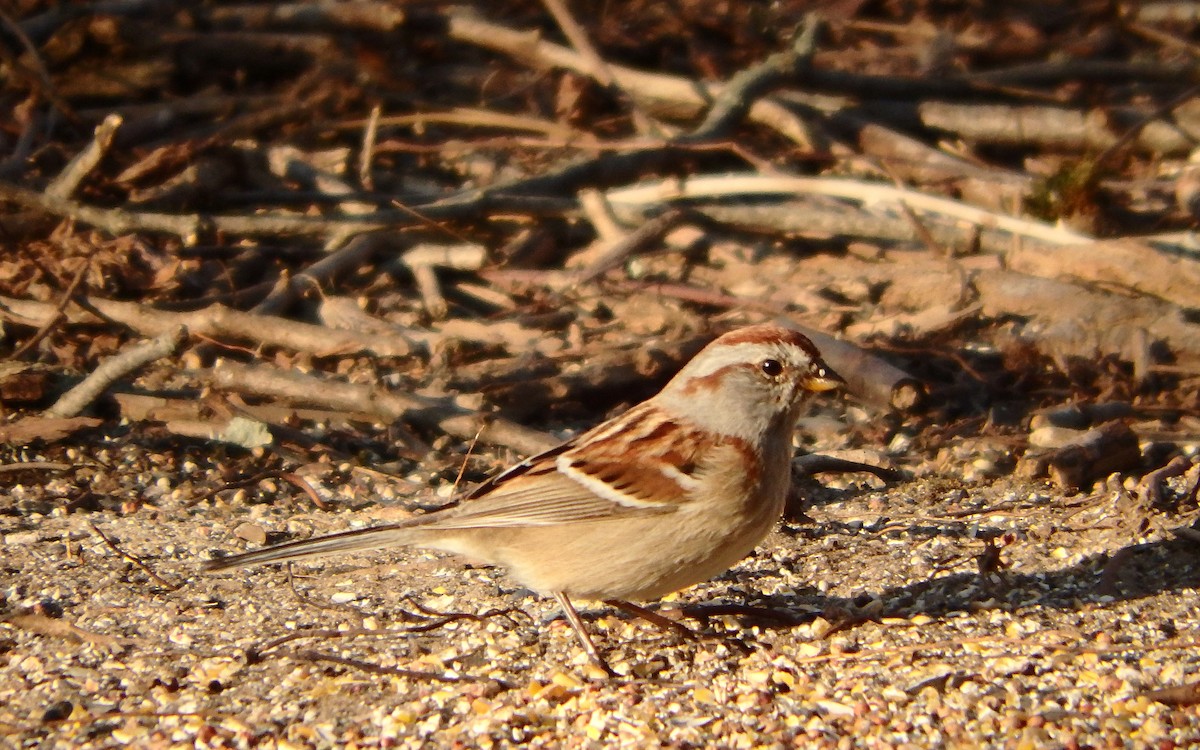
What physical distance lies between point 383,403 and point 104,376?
0.93 m

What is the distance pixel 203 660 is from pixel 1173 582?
2616mm

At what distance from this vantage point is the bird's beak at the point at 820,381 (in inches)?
165

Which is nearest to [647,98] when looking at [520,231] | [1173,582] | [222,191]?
[520,231]

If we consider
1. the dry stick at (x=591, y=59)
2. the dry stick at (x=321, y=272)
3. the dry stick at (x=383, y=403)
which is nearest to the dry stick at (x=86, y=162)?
the dry stick at (x=321, y=272)

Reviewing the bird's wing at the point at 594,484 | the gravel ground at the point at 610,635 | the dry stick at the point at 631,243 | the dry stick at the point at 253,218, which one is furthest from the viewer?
the dry stick at the point at 631,243

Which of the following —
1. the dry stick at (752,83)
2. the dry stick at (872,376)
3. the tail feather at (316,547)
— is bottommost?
the tail feather at (316,547)

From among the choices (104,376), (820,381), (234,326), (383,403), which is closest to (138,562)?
(104,376)

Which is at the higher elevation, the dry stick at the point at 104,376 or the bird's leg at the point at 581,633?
the bird's leg at the point at 581,633

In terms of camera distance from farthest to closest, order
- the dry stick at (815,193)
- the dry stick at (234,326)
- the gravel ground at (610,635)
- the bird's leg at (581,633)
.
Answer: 1. the dry stick at (815,193)
2. the dry stick at (234,326)
3. the bird's leg at (581,633)
4. the gravel ground at (610,635)

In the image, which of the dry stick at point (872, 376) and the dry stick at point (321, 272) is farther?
the dry stick at point (321, 272)

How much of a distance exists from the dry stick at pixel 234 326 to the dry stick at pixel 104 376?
0.36m

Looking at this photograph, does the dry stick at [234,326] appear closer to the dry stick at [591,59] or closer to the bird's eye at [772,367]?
the bird's eye at [772,367]

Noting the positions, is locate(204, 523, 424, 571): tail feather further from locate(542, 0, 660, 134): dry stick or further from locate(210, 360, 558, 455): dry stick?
locate(542, 0, 660, 134): dry stick

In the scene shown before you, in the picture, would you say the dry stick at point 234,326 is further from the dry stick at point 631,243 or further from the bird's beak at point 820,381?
the bird's beak at point 820,381
